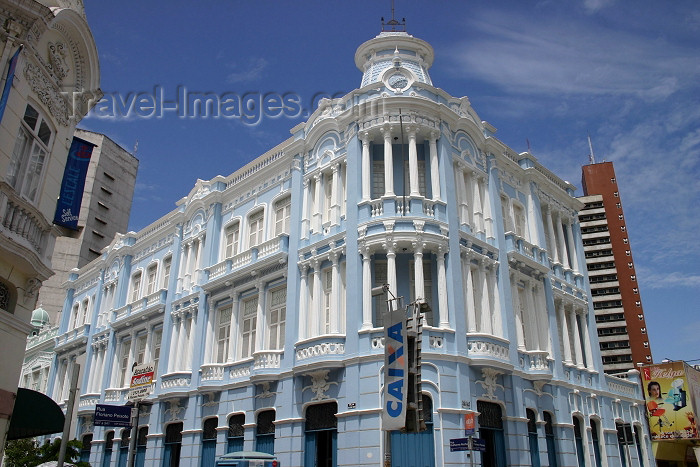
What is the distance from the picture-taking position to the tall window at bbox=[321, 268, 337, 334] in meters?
19.9

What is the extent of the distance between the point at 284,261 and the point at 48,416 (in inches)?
414

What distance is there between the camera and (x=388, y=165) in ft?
66.0

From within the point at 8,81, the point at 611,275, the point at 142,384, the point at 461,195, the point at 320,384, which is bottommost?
the point at 142,384

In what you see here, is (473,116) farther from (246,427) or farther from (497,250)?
(246,427)

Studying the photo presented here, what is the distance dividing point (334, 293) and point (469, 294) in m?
4.55

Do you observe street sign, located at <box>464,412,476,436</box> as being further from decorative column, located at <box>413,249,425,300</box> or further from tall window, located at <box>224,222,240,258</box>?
tall window, located at <box>224,222,240,258</box>

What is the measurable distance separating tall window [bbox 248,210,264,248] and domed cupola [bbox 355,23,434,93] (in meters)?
7.12

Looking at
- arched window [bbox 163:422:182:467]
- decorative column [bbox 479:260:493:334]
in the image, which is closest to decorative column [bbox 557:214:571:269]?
decorative column [bbox 479:260:493:334]

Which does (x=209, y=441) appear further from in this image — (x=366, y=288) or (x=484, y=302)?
(x=484, y=302)

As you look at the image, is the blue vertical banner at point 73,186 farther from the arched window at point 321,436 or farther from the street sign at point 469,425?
the street sign at point 469,425

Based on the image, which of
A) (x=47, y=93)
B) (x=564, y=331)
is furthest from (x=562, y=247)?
(x=47, y=93)

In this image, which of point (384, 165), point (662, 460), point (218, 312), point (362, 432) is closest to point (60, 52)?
point (384, 165)

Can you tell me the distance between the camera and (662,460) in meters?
29.6

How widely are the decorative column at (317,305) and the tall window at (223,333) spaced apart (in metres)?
5.37
